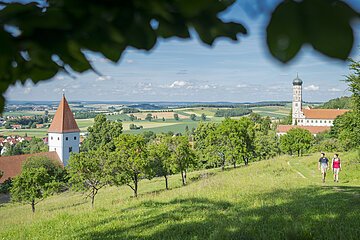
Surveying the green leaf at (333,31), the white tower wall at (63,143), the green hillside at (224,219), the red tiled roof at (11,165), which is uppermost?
the green leaf at (333,31)

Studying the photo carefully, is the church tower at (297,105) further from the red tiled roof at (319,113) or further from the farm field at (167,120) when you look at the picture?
Result: the farm field at (167,120)

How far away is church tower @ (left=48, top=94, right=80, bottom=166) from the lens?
65.9 meters

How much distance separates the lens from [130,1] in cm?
90

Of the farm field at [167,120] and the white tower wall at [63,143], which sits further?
the farm field at [167,120]

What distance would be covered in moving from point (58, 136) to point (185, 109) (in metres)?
72.2

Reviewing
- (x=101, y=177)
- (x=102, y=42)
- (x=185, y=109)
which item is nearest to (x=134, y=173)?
(x=101, y=177)

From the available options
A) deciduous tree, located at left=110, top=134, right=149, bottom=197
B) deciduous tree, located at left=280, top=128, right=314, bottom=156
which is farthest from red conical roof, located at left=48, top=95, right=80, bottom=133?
deciduous tree, located at left=110, top=134, right=149, bottom=197

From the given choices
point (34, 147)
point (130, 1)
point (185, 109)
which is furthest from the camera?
point (185, 109)

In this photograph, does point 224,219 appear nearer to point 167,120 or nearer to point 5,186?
point 5,186

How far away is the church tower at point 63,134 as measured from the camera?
216 ft

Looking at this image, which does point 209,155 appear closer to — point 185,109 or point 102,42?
point 102,42

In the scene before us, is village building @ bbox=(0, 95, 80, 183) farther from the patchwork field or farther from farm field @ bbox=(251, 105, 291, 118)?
farm field @ bbox=(251, 105, 291, 118)

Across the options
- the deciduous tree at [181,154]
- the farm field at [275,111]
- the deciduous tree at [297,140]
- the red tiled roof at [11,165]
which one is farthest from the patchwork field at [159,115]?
the deciduous tree at [181,154]

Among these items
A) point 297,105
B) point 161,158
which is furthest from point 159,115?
point 161,158
